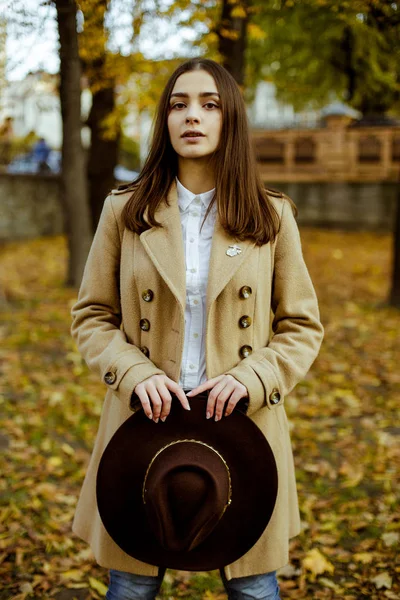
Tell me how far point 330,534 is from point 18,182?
40.8ft

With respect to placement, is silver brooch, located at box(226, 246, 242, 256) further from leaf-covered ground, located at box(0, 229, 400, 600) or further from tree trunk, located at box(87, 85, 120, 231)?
tree trunk, located at box(87, 85, 120, 231)

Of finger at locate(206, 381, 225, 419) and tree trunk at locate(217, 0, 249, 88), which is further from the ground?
tree trunk at locate(217, 0, 249, 88)

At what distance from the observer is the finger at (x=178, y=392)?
2132mm

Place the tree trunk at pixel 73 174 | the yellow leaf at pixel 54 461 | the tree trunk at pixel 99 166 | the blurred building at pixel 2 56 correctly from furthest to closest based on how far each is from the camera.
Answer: the tree trunk at pixel 99 166, the tree trunk at pixel 73 174, the yellow leaf at pixel 54 461, the blurred building at pixel 2 56

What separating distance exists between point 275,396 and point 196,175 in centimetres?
82

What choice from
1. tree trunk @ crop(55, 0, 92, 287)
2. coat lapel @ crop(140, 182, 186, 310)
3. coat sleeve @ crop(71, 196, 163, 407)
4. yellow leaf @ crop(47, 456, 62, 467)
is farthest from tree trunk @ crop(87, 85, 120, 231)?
coat lapel @ crop(140, 182, 186, 310)

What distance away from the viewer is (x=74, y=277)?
9.73 meters

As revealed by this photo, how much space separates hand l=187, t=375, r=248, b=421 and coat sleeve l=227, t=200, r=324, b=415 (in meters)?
0.10

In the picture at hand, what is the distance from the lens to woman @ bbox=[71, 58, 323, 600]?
89.0 inches

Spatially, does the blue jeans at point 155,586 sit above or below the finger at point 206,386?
below

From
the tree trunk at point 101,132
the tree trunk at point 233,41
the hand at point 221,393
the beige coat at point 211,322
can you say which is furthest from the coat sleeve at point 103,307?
the tree trunk at point 101,132

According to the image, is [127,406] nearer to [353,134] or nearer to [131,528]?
[131,528]

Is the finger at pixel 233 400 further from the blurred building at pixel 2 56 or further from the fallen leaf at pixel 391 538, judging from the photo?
the blurred building at pixel 2 56

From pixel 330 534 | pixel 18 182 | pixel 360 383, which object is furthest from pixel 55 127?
pixel 330 534
